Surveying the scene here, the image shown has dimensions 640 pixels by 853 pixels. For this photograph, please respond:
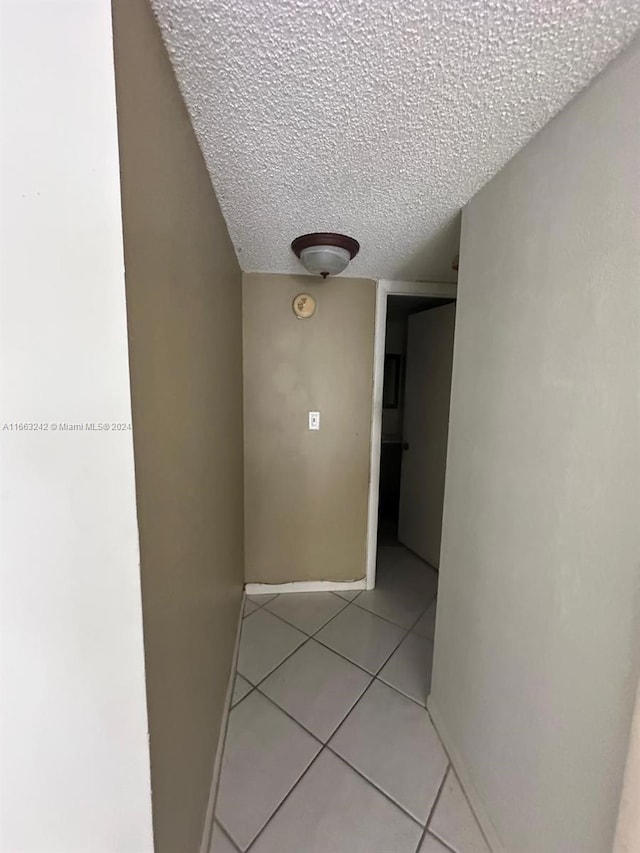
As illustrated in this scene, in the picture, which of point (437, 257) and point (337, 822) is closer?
point (337, 822)

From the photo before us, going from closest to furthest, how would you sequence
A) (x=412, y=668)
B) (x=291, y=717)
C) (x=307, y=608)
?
1. (x=291, y=717)
2. (x=412, y=668)
3. (x=307, y=608)

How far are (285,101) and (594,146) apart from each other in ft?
2.11

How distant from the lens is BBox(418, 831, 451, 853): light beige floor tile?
1.04 metres

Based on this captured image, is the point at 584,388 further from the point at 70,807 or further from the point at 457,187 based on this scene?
the point at 70,807

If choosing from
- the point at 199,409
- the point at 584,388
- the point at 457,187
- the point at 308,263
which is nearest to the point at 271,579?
the point at 199,409

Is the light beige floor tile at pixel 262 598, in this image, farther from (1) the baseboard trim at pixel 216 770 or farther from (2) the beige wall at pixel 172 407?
(2) the beige wall at pixel 172 407

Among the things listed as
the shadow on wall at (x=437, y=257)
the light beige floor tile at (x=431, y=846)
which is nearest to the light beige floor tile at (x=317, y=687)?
the light beige floor tile at (x=431, y=846)

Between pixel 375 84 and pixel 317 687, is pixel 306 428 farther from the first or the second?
pixel 375 84

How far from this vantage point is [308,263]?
159cm

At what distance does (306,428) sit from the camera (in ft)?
7.24

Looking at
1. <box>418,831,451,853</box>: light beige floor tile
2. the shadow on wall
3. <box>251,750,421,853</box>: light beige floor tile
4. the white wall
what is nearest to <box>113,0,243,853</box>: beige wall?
the white wall

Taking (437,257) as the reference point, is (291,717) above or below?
below

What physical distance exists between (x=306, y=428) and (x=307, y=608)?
1.09m

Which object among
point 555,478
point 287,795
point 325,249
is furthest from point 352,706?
point 325,249
